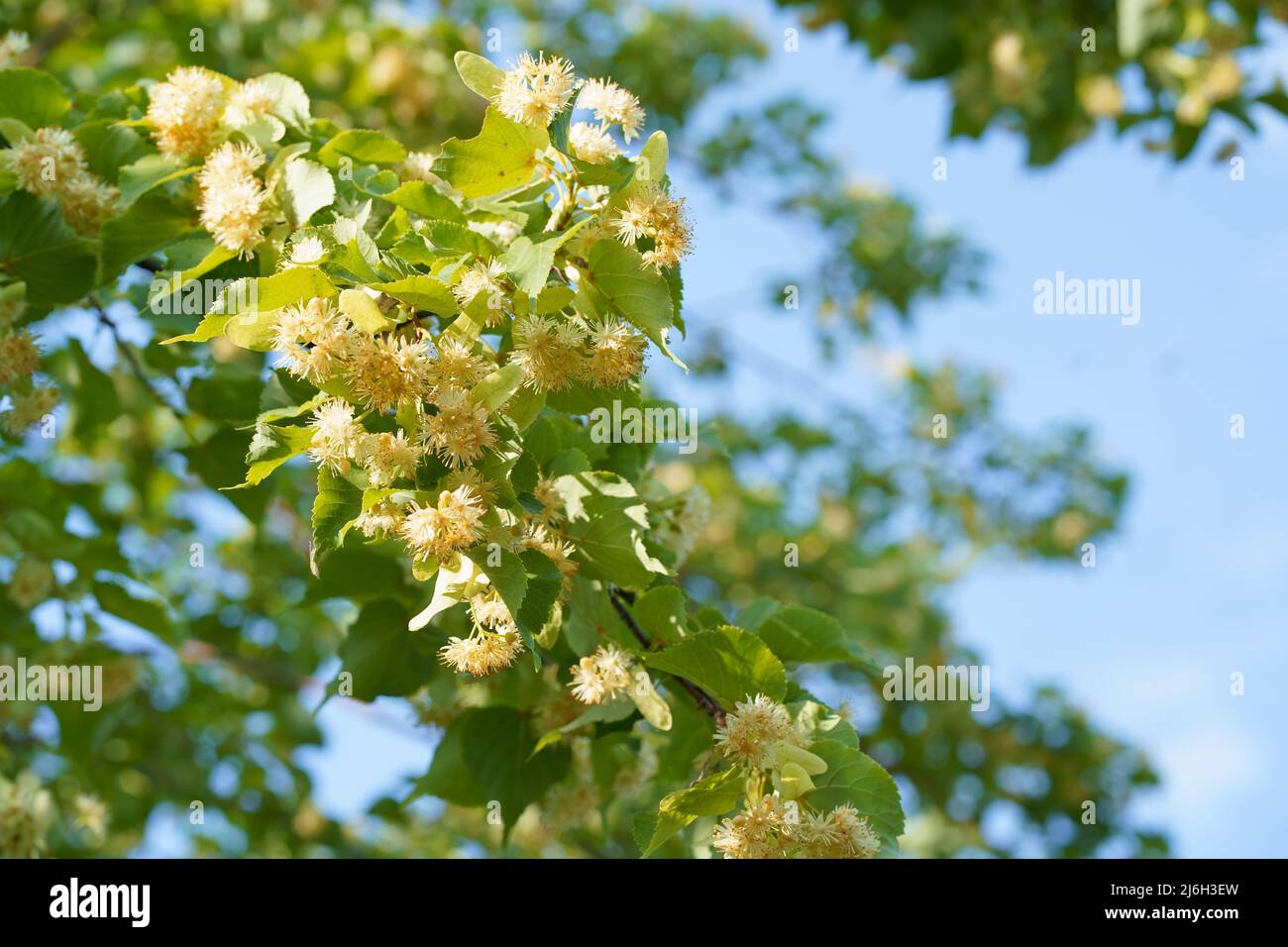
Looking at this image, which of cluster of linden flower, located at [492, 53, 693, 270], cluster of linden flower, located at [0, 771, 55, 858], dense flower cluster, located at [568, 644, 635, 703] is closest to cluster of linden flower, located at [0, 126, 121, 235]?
cluster of linden flower, located at [492, 53, 693, 270]

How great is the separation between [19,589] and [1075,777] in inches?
243

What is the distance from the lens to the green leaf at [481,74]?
1.85 metres

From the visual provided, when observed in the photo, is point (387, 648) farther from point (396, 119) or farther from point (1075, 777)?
point (1075, 777)

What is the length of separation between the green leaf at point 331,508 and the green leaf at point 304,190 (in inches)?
19.1

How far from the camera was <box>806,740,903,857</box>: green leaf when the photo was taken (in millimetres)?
1782

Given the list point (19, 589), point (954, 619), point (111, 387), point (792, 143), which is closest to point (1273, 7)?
point (792, 143)

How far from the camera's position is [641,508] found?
1.90m

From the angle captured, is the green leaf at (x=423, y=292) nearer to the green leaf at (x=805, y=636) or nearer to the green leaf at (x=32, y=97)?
the green leaf at (x=805, y=636)

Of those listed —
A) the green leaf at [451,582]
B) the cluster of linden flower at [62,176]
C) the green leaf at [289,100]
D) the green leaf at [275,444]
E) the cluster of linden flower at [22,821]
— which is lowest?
the cluster of linden flower at [22,821]

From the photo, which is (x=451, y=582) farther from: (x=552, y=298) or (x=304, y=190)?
(x=304, y=190)

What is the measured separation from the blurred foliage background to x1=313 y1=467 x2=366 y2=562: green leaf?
2.07 ft

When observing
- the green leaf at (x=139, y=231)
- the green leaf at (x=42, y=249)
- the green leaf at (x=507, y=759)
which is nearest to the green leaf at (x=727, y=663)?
the green leaf at (x=507, y=759)

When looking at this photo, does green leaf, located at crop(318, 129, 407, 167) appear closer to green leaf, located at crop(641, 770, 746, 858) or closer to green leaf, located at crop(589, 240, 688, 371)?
green leaf, located at crop(589, 240, 688, 371)

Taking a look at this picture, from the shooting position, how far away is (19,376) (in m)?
2.26
